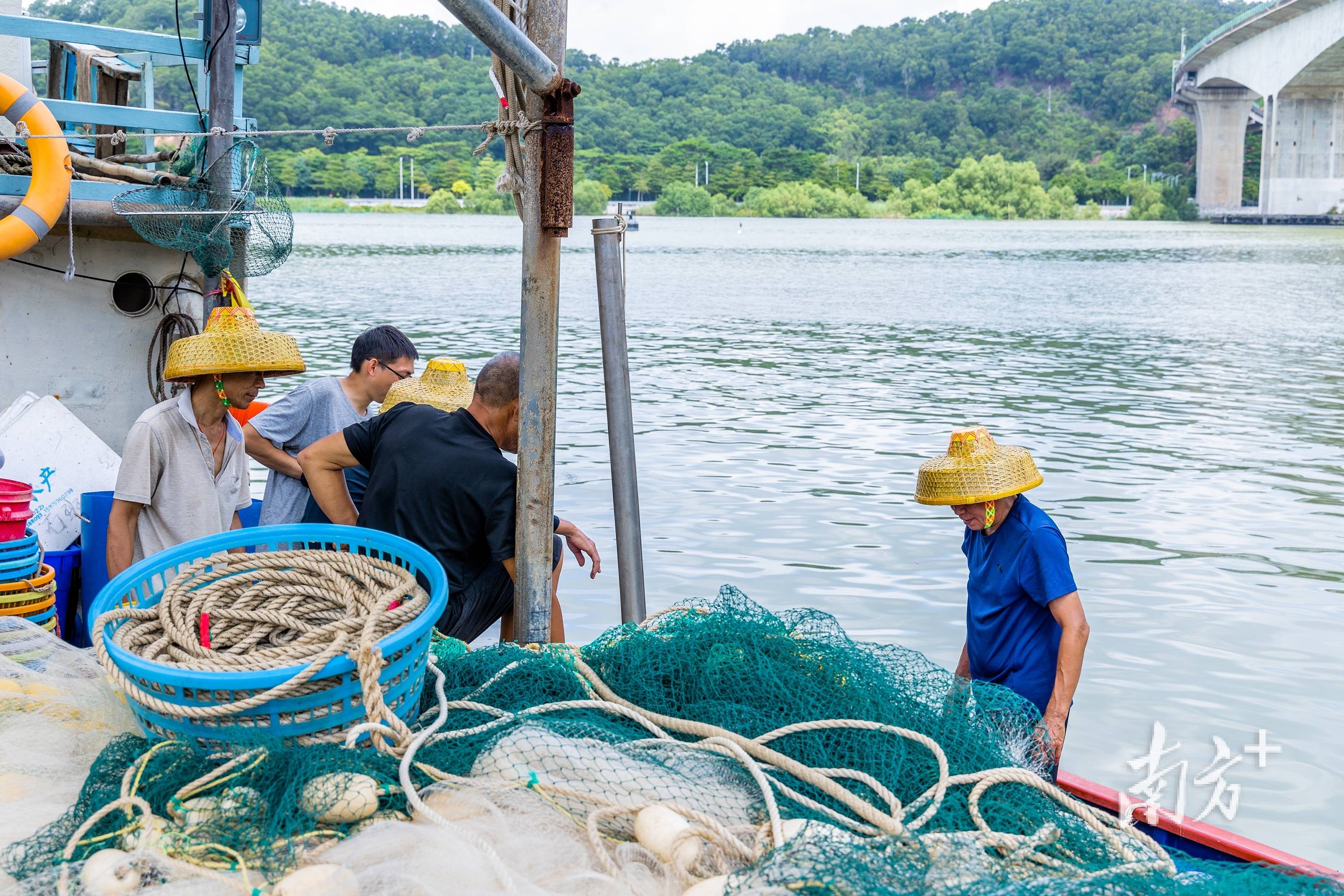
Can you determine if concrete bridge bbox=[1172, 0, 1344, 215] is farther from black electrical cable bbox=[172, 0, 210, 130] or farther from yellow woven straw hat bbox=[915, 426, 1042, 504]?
yellow woven straw hat bbox=[915, 426, 1042, 504]

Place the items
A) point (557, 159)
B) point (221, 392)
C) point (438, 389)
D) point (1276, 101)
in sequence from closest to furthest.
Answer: point (557, 159) → point (221, 392) → point (438, 389) → point (1276, 101)

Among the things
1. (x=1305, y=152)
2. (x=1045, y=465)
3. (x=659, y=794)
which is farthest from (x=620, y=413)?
(x=1305, y=152)

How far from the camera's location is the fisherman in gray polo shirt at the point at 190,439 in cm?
432

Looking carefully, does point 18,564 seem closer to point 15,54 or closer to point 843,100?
point 15,54

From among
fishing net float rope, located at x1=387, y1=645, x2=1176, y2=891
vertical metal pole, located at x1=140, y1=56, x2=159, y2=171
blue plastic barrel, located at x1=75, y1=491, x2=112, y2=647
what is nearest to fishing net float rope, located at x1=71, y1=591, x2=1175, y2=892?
fishing net float rope, located at x1=387, y1=645, x2=1176, y2=891

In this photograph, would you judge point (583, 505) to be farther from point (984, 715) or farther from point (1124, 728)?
point (984, 715)

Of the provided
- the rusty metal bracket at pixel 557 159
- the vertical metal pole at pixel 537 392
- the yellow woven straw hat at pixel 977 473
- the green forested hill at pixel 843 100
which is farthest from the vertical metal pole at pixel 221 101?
the green forested hill at pixel 843 100

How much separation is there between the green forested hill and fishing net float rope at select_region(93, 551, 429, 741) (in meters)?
70.7

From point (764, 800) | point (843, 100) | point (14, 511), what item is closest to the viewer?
point (764, 800)

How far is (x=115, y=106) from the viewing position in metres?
6.49

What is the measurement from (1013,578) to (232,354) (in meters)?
2.81

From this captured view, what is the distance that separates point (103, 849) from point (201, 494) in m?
2.16

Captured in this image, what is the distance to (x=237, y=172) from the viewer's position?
6.37 metres

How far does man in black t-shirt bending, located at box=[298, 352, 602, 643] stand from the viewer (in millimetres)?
4461
